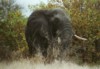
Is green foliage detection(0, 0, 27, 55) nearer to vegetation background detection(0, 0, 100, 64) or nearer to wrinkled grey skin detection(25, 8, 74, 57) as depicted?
vegetation background detection(0, 0, 100, 64)

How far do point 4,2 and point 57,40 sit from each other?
9202 millimetres

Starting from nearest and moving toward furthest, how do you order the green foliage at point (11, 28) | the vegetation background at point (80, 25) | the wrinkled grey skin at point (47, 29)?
the wrinkled grey skin at point (47, 29) < the green foliage at point (11, 28) < the vegetation background at point (80, 25)

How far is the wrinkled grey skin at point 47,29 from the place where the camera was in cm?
1535

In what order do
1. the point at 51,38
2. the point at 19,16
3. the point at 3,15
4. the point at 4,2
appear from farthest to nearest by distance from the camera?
the point at 19,16 < the point at 4,2 < the point at 3,15 < the point at 51,38

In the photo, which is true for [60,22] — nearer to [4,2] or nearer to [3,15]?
[3,15]

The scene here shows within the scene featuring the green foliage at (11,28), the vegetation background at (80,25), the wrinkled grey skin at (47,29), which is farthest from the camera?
the vegetation background at (80,25)

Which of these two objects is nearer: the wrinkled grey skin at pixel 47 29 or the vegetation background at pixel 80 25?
the wrinkled grey skin at pixel 47 29

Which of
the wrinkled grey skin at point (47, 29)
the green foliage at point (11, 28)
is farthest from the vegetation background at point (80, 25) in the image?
the wrinkled grey skin at point (47, 29)

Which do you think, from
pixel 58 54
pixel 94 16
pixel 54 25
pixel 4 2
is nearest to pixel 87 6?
pixel 94 16

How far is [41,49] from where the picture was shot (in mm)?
15633

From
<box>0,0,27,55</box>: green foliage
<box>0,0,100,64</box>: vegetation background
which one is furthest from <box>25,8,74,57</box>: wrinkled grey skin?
<box>0,0,100,64</box>: vegetation background

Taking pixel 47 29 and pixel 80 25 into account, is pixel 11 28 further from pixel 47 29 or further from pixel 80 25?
pixel 47 29

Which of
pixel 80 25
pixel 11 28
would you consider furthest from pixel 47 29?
pixel 11 28

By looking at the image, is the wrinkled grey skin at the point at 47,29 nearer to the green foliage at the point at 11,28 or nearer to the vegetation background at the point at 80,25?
the green foliage at the point at 11,28
